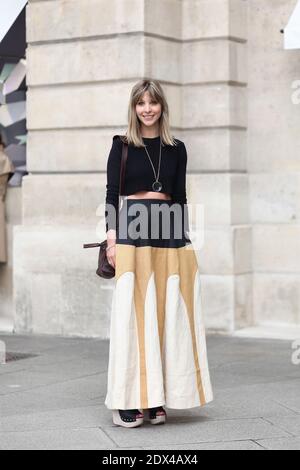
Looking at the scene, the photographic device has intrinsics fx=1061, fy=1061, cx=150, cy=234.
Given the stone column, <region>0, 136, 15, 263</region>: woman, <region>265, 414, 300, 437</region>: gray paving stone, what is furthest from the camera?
<region>0, 136, 15, 263</region>: woman

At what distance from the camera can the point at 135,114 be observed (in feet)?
22.0

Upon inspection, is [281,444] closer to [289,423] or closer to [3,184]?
[289,423]

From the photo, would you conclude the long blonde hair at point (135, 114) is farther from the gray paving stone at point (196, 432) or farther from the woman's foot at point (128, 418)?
the gray paving stone at point (196, 432)

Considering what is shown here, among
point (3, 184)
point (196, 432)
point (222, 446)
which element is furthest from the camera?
point (3, 184)

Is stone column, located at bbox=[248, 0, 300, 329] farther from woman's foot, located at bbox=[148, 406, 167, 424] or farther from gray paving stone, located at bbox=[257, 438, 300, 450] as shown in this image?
gray paving stone, located at bbox=[257, 438, 300, 450]

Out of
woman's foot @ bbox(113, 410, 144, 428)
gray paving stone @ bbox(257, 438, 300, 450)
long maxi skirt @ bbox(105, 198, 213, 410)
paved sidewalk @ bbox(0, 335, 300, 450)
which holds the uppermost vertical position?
long maxi skirt @ bbox(105, 198, 213, 410)

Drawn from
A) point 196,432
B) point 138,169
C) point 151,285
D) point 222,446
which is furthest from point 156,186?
point 222,446

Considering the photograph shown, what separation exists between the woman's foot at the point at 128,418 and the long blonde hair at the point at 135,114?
1.66 metres

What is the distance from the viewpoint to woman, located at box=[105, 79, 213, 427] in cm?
652

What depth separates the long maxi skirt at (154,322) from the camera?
6.52m

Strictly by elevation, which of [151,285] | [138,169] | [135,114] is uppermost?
[135,114]

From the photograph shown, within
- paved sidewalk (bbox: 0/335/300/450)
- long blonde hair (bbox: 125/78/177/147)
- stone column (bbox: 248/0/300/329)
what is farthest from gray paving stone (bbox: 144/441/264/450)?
stone column (bbox: 248/0/300/329)

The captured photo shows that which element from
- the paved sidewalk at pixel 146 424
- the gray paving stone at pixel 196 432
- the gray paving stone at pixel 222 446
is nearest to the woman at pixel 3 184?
the paved sidewalk at pixel 146 424

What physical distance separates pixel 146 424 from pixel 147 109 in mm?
1980
